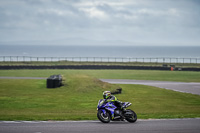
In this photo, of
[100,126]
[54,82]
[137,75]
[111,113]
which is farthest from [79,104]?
[137,75]

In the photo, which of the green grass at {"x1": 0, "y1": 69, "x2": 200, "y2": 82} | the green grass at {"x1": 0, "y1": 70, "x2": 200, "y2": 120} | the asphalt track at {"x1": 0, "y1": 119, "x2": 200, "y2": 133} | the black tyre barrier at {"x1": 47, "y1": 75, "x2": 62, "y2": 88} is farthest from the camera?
the green grass at {"x1": 0, "y1": 69, "x2": 200, "y2": 82}

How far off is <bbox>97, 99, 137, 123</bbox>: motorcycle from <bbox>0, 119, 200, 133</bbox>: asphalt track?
24 cm

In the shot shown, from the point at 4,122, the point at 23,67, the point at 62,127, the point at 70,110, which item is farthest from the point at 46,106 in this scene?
the point at 23,67

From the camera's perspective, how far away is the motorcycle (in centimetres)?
1446

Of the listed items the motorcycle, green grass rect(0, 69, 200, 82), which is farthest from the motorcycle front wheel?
green grass rect(0, 69, 200, 82)

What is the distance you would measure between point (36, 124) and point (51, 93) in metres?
14.7

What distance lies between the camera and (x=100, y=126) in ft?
44.8

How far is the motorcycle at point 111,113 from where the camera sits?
14456 mm

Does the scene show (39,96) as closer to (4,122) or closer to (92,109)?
(92,109)

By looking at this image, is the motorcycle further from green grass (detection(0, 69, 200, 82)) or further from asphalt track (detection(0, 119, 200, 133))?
green grass (detection(0, 69, 200, 82))

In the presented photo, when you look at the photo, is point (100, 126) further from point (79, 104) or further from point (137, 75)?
point (137, 75)

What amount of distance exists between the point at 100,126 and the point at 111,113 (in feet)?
3.75

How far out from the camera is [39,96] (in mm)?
26625

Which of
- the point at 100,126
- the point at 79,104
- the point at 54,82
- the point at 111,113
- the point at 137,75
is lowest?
the point at 79,104
